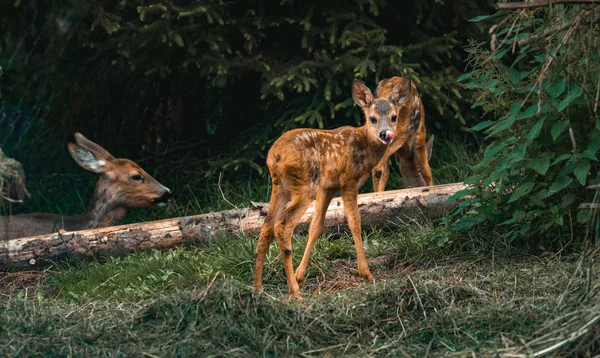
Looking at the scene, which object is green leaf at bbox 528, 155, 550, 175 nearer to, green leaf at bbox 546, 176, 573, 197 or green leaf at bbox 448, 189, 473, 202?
green leaf at bbox 546, 176, 573, 197

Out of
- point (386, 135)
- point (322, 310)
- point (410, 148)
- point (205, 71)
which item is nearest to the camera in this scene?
point (322, 310)

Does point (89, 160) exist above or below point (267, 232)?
→ below

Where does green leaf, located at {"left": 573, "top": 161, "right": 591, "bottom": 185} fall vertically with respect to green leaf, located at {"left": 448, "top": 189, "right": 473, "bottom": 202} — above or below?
above

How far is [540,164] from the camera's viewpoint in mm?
6324

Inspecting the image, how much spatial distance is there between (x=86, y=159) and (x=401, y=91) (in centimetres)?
335

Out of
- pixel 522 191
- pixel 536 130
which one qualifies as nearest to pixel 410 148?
pixel 522 191

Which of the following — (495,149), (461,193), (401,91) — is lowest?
(461,193)

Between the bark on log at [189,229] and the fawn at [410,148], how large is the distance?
54 centimetres

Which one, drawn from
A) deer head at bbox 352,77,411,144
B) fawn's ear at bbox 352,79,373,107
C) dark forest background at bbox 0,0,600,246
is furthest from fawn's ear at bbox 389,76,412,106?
dark forest background at bbox 0,0,600,246

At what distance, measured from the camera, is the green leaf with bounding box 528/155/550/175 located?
6.27 meters

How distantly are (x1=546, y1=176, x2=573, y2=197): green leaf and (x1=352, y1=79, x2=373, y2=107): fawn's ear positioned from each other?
145 cm

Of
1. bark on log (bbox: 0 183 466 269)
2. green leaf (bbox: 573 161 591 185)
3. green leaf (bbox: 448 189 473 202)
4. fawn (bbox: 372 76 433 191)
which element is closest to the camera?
green leaf (bbox: 573 161 591 185)

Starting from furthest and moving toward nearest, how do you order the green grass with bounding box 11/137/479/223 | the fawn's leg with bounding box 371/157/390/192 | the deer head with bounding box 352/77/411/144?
the green grass with bounding box 11/137/479/223, the fawn's leg with bounding box 371/157/390/192, the deer head with bounding box 352/77/411/144

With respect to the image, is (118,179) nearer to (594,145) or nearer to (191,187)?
(191,187)
